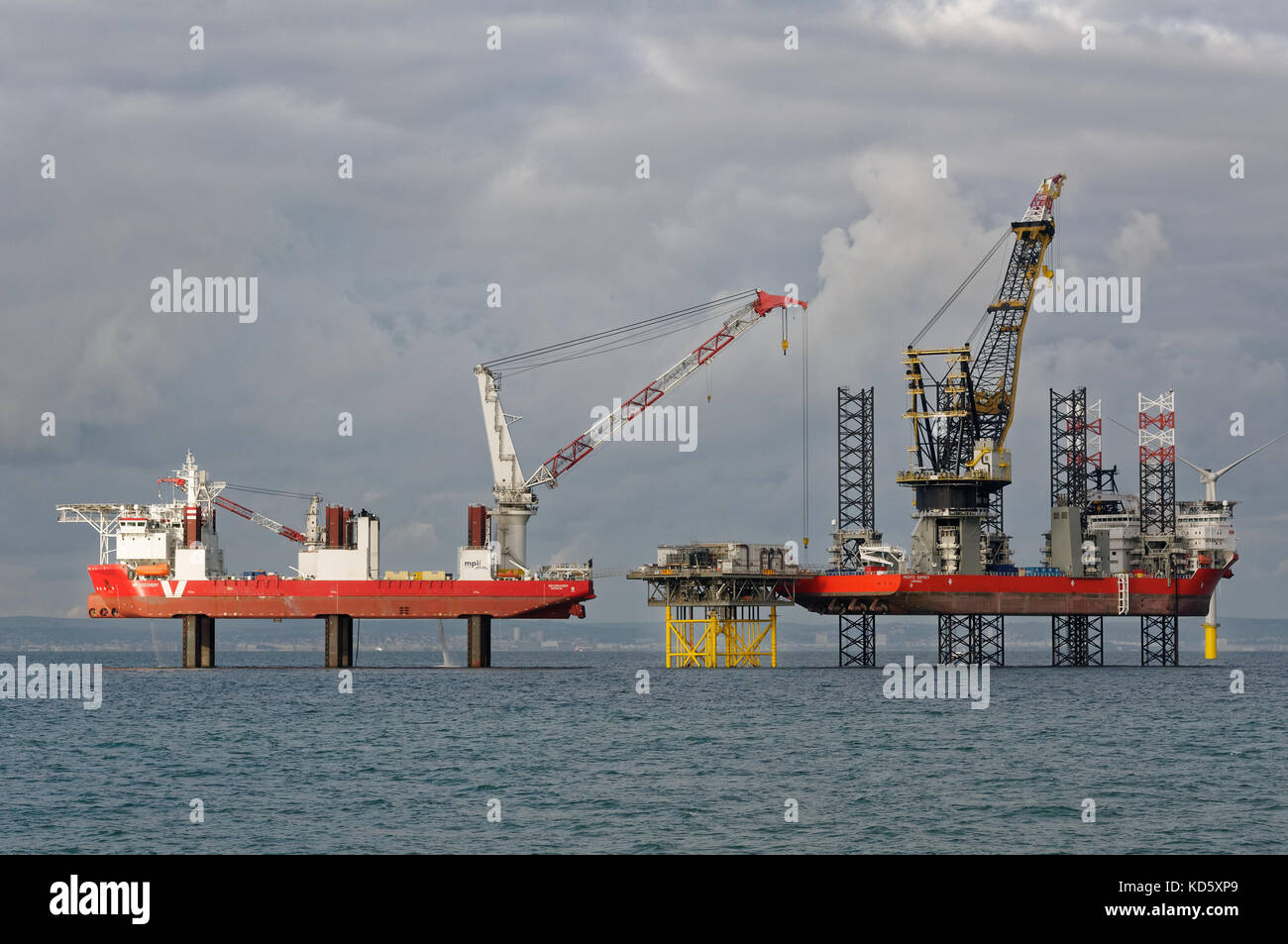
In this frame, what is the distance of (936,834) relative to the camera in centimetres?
3525

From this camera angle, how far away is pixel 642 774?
45781 millimetres

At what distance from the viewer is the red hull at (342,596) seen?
10256cm

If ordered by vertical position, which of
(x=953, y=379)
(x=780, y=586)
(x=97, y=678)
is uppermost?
(x=953, y=379)

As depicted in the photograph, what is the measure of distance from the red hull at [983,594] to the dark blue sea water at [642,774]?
74.9ft
